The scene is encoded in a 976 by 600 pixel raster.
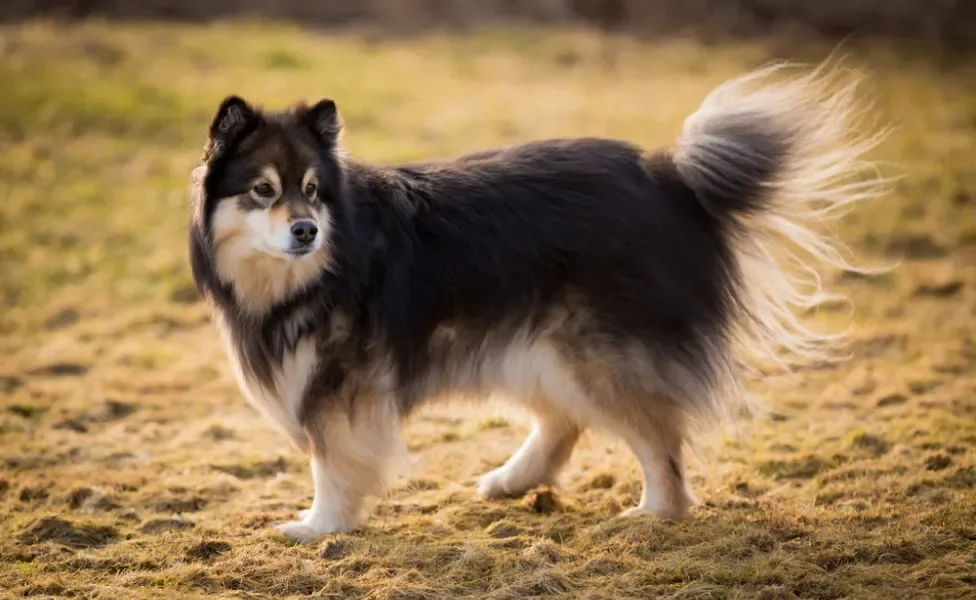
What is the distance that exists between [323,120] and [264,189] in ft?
1.41

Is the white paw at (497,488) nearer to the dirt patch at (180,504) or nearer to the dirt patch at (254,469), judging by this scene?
the dirt patch at (254,469)

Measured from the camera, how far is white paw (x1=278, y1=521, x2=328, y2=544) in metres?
4.83

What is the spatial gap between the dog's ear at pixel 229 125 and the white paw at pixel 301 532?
65.0 inches

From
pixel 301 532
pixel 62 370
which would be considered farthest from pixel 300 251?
pixel 62 370

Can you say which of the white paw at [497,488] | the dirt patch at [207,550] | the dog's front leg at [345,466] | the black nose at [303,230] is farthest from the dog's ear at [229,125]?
the white paw at [497,488]

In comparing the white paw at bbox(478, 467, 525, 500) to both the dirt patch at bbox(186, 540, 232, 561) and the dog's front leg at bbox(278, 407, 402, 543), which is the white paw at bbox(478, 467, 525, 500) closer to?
the dog's front leg at bbox(278, 407, 402, 543)

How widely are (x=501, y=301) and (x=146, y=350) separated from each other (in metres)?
4.11

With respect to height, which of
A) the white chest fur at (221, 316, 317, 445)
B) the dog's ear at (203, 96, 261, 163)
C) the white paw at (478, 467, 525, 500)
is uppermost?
the dog's ear at (203, 96, 261, 163)

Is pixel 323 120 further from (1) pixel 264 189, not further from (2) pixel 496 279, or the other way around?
(2) pixel 496 279

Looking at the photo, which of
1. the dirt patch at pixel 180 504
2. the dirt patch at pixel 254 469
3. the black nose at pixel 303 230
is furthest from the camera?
the dirt patch at pixel 254 469

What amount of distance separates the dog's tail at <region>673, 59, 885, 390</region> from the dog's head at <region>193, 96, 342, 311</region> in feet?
5.30

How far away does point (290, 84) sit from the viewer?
558 inches

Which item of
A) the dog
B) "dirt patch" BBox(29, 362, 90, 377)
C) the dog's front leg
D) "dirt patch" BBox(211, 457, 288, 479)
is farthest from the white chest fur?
"dirt patch" BBox(29, 362, 90, 377)

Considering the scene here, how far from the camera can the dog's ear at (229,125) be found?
4570mm
